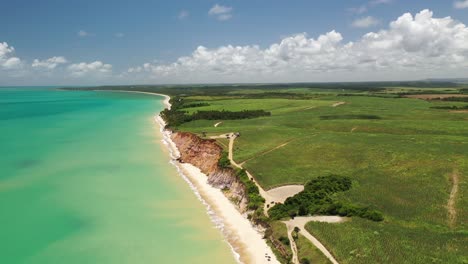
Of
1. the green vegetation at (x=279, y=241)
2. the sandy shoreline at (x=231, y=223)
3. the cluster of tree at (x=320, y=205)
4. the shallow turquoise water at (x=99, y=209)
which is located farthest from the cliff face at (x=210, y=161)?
the green vegetation at (x=279, y=241)

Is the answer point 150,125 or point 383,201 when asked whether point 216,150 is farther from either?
point 150,125

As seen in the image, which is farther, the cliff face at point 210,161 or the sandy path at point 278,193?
the cliff face at point 210,161

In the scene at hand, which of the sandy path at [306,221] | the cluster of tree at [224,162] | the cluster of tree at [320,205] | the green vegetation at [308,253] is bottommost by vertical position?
the green vegetation at [308,253]

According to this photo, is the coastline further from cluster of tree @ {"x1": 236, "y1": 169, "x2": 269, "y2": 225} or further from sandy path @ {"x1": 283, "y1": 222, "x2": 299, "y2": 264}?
sandy path @ {"x1": 283, "y1": 222, "x2": 299, "y2": 264}

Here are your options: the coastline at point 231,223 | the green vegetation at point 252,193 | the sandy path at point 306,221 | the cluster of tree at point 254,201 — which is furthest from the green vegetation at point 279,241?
the green vegetation at point 252,193

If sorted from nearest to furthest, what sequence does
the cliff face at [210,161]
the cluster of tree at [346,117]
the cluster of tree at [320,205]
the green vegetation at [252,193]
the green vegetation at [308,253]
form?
the green vegetation at [308,253]
the cluster of tree at [320,205]
the green vegetation at [252,193]
the cliff face at [210,161]
the cluster of tree at [346,117]

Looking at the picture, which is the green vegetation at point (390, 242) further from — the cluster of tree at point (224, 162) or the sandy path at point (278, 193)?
the cluster of tree at point (224, 162)

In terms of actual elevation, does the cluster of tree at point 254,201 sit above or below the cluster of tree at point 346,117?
below

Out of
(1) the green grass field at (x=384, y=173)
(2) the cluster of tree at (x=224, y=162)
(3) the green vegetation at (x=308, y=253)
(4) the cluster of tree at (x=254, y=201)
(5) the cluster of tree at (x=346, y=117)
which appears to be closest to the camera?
(3) the green vegetation at (x=308, y=253)
